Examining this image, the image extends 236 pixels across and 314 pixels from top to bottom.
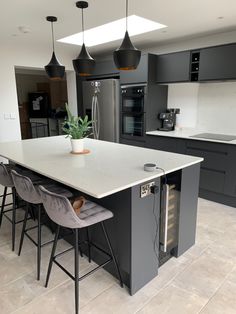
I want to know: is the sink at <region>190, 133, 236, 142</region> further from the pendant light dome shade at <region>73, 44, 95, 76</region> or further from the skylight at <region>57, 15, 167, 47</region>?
the pendant light dome shade at <region>73, 44, 95, 76</region>

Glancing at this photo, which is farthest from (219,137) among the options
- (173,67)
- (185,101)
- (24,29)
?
(24,29)

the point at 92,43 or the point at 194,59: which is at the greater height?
the point at 92,43

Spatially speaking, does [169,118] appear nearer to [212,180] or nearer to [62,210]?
[212,180]

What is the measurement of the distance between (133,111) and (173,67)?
101 cm

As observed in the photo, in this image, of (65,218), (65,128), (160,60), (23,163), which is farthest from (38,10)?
(65,218)

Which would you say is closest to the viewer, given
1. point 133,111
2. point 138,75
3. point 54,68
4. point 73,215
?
point 73,215

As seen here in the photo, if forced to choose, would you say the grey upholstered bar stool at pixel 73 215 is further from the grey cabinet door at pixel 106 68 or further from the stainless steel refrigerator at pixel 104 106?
the grey cabinet door at pixel 106 68

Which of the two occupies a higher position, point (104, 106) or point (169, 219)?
point (104, 106)

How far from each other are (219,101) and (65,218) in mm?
3278

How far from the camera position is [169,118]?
14.2ft

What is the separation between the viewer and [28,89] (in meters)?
8.42

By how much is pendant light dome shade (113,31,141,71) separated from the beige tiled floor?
1846 mm

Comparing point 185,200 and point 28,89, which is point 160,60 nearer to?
point 185,200

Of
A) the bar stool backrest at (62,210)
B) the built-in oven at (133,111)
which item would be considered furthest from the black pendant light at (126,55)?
the built-in oven at (133,111)
